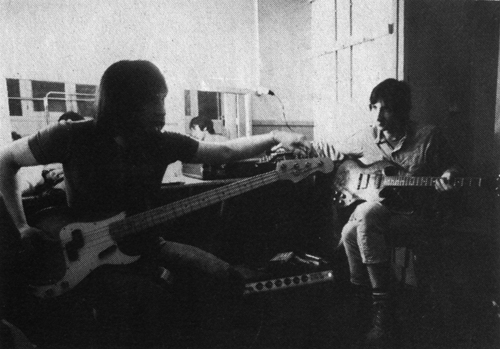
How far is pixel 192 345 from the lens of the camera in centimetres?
157

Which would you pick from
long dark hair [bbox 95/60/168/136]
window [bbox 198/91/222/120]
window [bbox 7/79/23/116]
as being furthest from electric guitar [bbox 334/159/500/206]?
window [bbox 7/79/23/116]

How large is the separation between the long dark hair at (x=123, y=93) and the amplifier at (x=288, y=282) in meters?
0.98

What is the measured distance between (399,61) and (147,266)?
2.20 meters

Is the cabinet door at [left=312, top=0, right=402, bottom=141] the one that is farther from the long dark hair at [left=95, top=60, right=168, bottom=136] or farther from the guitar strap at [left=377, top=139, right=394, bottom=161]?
the long dark hair at [left=95, top=60, right=168, bottom=136]

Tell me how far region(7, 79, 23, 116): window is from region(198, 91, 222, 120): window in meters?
Answer: 1.52

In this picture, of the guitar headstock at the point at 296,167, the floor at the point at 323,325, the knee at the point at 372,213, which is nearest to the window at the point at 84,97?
the guitar headstock at the point at 296,167

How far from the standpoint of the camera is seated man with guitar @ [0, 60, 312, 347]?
1401 mm

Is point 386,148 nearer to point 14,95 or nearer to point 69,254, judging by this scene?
point 69,254

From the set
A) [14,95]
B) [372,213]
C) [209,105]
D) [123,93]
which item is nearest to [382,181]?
[372,213]

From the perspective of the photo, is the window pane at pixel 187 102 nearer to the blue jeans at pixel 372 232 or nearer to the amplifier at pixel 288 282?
the blue jeans at pixel 372 232

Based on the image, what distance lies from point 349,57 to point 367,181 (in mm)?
1319

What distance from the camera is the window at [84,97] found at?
8.39 ft

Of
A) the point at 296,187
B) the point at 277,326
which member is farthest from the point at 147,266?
the point at 296,187

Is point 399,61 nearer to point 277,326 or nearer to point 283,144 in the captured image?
point 283,144
